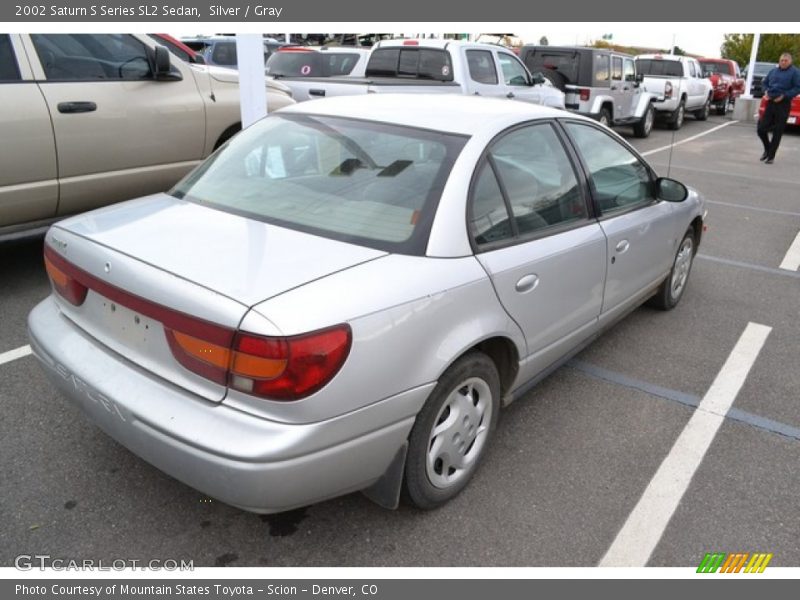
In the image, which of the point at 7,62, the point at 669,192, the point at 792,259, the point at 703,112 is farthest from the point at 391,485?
the point at 703,112

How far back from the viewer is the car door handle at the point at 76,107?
187 inches

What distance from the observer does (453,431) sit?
2701 millimetres

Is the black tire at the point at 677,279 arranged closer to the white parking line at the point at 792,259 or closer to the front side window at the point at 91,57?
the white parking line at the point at 792,259

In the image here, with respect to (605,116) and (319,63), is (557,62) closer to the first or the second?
(605,116)

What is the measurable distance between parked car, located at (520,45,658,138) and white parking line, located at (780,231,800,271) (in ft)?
23.7

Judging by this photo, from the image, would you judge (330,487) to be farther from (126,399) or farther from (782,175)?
(782,175)

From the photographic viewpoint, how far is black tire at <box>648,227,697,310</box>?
4770 millimetres

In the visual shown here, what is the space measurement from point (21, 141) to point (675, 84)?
16.5 m

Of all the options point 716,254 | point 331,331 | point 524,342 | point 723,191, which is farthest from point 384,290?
point 723,191

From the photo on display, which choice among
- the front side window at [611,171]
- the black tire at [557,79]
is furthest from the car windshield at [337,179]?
the black tire at [557,79]

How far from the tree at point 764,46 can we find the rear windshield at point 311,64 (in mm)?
36530

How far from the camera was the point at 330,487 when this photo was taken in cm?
225

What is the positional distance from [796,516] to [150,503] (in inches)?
105

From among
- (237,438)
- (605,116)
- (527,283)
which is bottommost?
(605,116)
